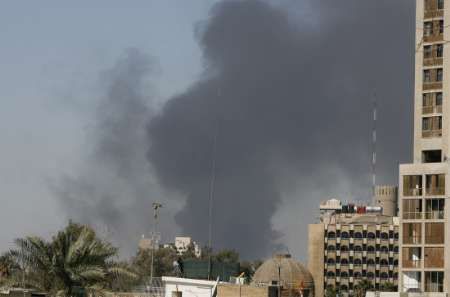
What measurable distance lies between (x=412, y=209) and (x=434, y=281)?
Answer: 789cm

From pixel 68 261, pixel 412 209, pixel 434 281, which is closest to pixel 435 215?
pixel 412 209

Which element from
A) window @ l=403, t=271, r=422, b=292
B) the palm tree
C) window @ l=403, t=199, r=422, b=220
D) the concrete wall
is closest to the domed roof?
window @ l=403, t=199, r=422, b=220

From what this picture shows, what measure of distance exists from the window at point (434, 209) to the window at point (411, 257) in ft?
11.4

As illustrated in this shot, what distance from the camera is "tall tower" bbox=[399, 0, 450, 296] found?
343 ft

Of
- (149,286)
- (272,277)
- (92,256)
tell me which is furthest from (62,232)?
(272,277)

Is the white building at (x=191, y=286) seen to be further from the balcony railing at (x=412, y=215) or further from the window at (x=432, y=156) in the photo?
the window at (x=432, y=156)

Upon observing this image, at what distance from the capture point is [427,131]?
4380 inches

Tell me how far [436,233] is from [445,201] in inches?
128

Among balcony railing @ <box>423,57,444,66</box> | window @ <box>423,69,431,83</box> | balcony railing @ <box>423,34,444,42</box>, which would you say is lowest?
window @ <box>423,69,431,83</box>

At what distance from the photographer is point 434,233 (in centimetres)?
10575

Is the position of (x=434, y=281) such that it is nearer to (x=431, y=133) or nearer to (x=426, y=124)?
(x=431, y=133)

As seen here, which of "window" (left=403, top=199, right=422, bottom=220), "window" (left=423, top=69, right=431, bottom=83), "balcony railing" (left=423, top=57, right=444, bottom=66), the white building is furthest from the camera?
"window" (left=423, top=69, right=431, bottom=83)

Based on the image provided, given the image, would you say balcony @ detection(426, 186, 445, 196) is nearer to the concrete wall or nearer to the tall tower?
the tall tower

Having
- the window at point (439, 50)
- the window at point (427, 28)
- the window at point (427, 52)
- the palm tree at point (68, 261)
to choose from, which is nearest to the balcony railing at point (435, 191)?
the window at point (439, 50)
